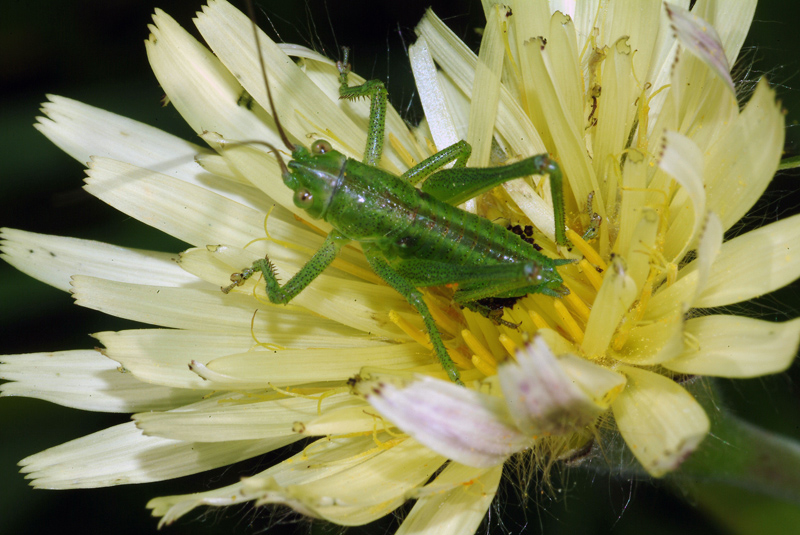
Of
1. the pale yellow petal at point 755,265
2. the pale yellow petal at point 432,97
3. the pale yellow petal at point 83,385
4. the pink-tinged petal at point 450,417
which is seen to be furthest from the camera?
the pale yellow petal at point 432,97

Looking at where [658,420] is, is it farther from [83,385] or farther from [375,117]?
[83,385]

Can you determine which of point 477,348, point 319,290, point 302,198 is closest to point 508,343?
point 477,348

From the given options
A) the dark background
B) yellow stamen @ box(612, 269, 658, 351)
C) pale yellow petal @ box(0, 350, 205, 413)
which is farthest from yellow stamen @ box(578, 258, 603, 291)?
pale yellow petal @ box(0, 350, 205, 413)

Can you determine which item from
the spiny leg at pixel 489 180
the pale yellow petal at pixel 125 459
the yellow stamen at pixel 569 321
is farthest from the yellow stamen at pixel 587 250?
the pale yellow petal at pixel 125 459

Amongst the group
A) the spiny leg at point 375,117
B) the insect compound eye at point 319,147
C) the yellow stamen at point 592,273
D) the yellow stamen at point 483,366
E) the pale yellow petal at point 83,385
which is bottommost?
the pale yellow petal at point 83,385

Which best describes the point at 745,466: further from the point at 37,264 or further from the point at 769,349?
the point at 37,264

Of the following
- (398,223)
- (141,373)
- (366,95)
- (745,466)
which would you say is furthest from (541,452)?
(366,95)

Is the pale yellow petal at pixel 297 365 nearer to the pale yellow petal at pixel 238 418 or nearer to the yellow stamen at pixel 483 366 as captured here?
the pale yellow petal at pixel 238 418
